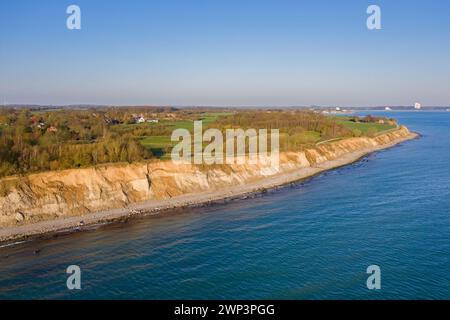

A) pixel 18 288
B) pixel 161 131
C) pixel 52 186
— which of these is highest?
pixel 161 131

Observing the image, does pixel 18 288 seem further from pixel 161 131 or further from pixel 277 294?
pixel 161 131

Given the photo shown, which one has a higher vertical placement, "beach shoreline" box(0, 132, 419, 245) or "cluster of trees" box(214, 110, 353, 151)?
"cluster of trees" box(214, 110, 353, 151)

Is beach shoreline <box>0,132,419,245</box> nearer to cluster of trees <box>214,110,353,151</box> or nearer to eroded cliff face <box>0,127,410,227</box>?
eroded cliff face <box>0,127,410,227</box>
